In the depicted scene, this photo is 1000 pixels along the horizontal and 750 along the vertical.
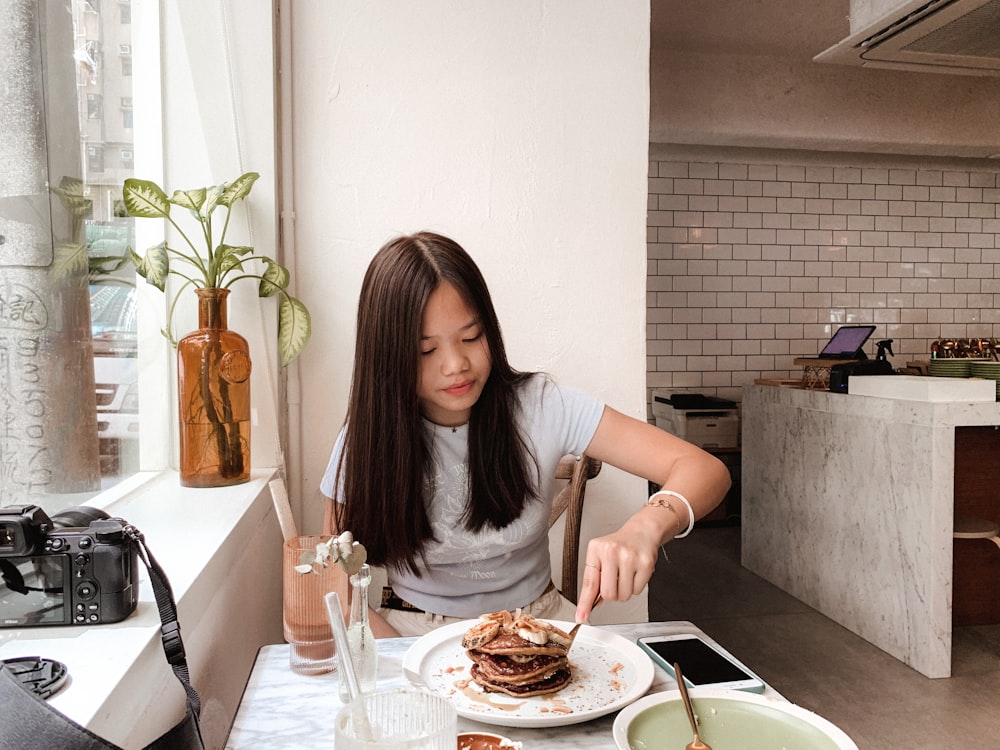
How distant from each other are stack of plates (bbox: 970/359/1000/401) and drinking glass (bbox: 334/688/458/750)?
3.07 metres

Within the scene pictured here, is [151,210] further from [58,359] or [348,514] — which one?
[348,514]

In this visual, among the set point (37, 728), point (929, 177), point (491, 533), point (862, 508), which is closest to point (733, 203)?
point (929, 177)

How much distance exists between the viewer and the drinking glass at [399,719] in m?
0.66

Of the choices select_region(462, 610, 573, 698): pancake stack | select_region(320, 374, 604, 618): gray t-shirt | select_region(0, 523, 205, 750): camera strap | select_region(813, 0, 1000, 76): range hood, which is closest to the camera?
select_region(0, 523, 205, 750): camera strap

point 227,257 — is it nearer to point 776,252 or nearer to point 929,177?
point 776,252

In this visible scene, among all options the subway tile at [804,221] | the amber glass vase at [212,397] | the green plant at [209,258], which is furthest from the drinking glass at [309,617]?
the subway tile at [804,221]

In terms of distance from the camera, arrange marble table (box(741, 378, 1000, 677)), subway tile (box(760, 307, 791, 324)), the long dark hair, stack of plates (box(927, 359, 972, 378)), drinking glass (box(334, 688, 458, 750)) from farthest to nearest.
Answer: subway tile (box(760, 307, 791, 324)) < stack of plates (box(927, 359, 972, 378)) < marble table (box(741, 378, 1000, 677)) < the long dark hair < drinking glass (box(334, 688, 458, 750))

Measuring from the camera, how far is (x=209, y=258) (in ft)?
5.64

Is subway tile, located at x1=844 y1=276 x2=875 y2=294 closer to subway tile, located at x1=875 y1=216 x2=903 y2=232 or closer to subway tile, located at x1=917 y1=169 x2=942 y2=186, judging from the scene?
subway tile, located at x1=875 y1=216 x2=903 y2=232

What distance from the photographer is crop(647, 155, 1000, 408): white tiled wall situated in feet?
17.6

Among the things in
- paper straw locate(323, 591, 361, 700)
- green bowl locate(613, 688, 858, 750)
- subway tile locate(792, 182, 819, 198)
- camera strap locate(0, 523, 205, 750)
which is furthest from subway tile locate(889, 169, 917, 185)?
camera strap locate(0, 523, 205, 750)

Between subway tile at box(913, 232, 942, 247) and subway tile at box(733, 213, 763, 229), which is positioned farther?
subway tile at box(913, 232, 942, 247)

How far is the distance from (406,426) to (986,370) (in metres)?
2.71

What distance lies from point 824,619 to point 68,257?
11.1ft
